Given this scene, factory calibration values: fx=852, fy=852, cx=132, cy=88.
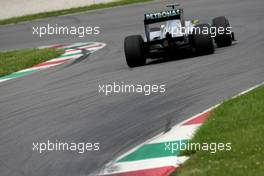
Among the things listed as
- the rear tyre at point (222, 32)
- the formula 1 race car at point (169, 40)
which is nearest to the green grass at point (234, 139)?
the formula 1 race car at point (169, 40)

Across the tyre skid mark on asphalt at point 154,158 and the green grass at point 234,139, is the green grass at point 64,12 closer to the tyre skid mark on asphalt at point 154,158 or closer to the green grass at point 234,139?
the green grass at point 234,139

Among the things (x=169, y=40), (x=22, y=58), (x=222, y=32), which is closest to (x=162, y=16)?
(x=169, y=40)

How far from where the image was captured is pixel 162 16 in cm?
1614

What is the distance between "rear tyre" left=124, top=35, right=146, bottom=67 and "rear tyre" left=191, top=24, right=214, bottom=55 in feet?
3.25

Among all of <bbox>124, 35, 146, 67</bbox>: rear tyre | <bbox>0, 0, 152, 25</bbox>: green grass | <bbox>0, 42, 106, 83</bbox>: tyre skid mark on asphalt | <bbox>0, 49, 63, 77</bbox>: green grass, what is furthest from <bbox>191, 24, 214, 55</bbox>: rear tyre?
<bbox>0, 0, 152, 25</bbox>: green grass

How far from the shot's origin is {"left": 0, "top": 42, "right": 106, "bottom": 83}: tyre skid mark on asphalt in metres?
18.3

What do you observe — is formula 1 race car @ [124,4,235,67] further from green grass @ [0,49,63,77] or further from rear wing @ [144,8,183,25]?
green grass @ [0,49,63,77]

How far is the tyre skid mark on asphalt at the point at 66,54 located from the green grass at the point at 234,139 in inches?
326

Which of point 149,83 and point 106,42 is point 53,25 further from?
point 149,83

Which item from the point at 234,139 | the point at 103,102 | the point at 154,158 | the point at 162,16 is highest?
the point at 162,16

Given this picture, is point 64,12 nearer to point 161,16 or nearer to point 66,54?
point 66,54

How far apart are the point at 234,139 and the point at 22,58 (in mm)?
12416

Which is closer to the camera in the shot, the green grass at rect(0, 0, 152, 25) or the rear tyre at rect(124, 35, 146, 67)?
the rear tyre at rect(124, 35, 146, 67)

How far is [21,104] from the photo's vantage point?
13.6 m
